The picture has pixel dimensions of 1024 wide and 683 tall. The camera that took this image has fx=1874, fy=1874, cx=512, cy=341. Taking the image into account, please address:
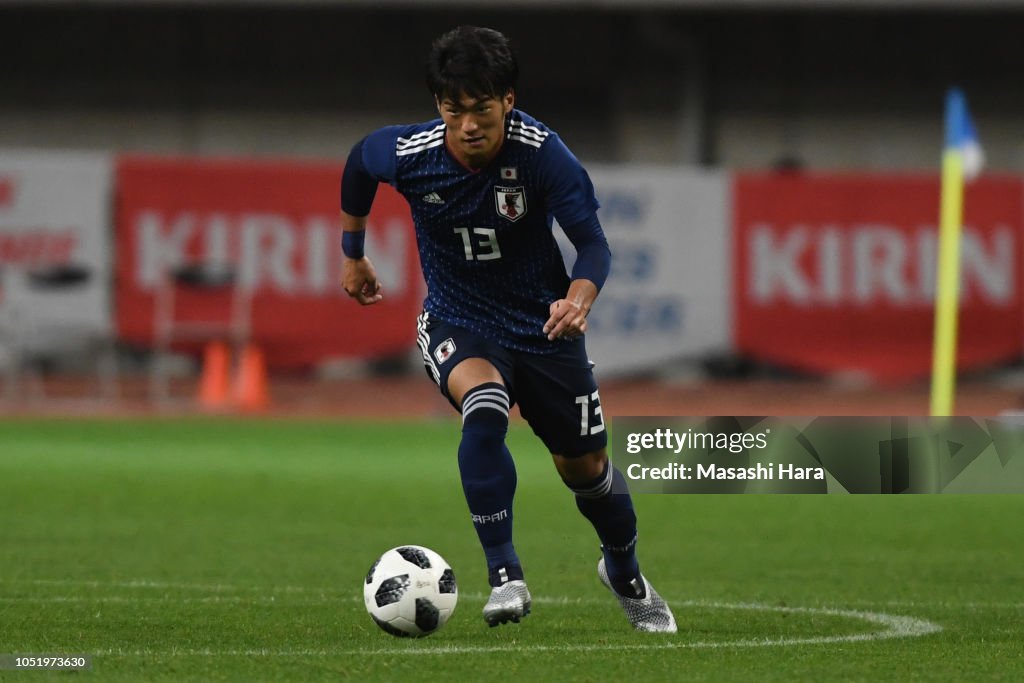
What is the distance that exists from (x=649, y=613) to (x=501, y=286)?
1.35 metres

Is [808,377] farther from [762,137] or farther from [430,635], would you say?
[430,635]

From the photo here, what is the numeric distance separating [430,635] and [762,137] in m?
24.7

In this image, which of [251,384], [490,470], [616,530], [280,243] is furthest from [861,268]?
[490,470]

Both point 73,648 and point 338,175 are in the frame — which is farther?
point 338,175

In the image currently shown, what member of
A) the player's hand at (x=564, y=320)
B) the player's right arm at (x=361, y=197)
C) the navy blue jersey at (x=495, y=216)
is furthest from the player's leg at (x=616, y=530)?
the player's right arm at (x=361, y=197)

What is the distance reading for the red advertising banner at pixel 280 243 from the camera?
2322 centimetres

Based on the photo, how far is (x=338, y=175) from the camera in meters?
23.9

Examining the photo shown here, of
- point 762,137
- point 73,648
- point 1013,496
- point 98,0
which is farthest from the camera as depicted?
point 762,137

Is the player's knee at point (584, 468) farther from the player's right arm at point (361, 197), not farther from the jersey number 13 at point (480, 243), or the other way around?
the player's right arm at point (361, 197)

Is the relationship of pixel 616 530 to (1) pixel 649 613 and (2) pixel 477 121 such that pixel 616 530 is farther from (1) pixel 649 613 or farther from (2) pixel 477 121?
(2) pixel 477 121

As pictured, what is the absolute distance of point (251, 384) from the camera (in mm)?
22734

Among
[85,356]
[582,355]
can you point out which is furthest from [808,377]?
[582,355]

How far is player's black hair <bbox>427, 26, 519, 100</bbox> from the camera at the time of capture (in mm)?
6457

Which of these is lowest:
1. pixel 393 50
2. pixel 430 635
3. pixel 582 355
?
pixel 430 635
